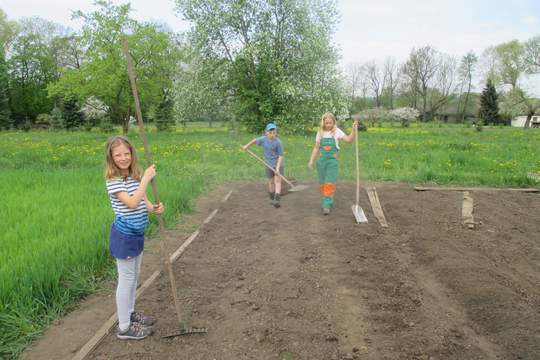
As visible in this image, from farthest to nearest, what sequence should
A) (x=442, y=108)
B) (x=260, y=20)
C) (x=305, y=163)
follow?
1. (x=442, y=108)
2. (x=260, y=20)
3. (x=305, y=163)

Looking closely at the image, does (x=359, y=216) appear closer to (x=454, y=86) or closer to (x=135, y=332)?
(x=135, y=332)

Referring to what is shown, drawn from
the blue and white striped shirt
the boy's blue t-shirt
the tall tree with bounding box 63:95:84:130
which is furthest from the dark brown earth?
the tall tree with bounding box 63:95:84:130

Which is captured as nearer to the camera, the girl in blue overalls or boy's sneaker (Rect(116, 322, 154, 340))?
boy's sneaker (Rect(116, 322, 154, 340))

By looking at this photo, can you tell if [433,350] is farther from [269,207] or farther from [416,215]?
[269,207]

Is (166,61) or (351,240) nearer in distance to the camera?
(351,240)

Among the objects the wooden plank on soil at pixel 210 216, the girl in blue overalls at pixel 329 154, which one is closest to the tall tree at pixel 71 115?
the wooden plank on soil at pixel 210 216

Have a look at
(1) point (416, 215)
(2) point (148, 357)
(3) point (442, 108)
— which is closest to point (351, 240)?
(1) point (416, 215)

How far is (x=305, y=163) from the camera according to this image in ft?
39.9

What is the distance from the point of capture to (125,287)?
3.11 metres

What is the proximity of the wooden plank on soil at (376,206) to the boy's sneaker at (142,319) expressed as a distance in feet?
13.0

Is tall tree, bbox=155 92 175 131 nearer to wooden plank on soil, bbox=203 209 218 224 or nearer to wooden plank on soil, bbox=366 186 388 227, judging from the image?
wooden plank on soil, bbox=203 209 218 224

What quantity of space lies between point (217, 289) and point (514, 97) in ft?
193

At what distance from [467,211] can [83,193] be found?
22.8 feet

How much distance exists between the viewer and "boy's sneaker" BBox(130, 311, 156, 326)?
3.34 metres
